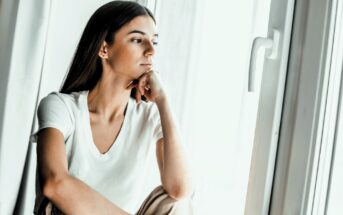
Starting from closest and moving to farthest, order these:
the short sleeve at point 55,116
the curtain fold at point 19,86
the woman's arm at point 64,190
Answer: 1. the woman's arm at point 64,190
2. the short sleeve at point 55,116
3. the curtain fold at point 19,86

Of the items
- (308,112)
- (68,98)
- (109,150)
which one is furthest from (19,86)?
(308,112)

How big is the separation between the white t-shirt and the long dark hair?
43mm

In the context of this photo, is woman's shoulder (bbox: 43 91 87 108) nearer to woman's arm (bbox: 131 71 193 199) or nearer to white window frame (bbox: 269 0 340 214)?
woman's arm (bbox: 131 71 193 199)

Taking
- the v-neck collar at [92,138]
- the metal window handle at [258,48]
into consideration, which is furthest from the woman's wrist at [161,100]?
the metal window handle at [258,48]

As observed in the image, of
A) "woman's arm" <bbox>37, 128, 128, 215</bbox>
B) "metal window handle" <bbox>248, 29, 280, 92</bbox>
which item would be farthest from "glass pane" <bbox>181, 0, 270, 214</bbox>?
"woman's arm" <bbox>37, 128, 128, 215</bbox>

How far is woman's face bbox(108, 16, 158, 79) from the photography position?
1189mm

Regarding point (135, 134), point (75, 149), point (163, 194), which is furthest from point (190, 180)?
point (75, 149)

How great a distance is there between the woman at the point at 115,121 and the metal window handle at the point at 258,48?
221 mm

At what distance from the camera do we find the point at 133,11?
1.20m

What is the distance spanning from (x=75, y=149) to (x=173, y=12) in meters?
0.59

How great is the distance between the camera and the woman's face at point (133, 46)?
119 cm

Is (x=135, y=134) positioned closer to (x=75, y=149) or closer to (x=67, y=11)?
(x=75, y=149)

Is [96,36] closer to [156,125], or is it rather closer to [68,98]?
[68,98]

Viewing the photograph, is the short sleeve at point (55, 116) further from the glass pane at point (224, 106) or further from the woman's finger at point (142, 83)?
the glass pane at point (224, 106)
